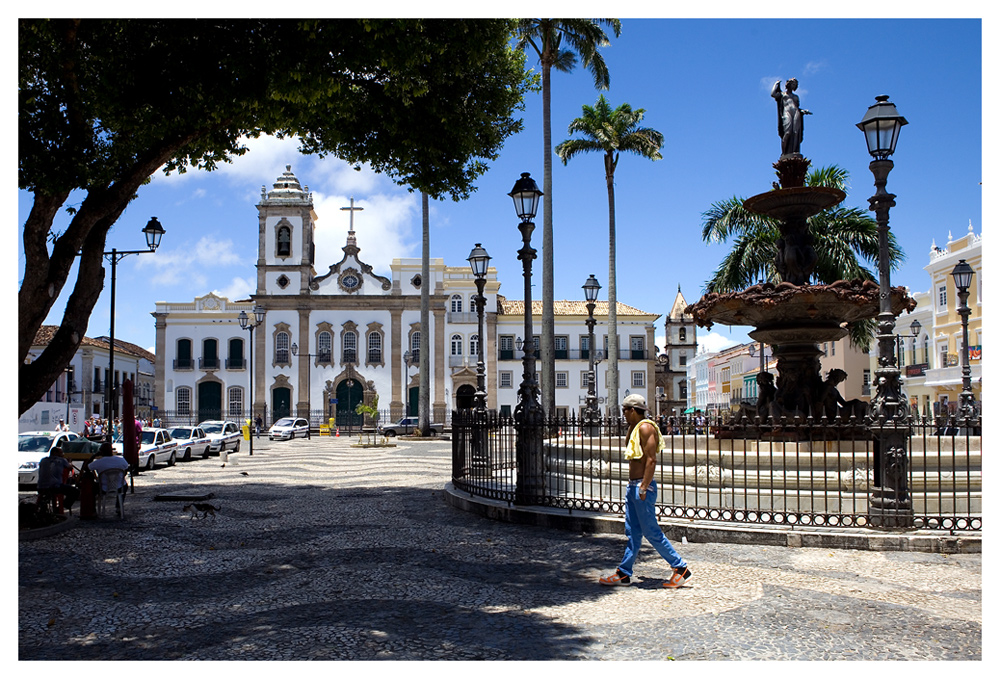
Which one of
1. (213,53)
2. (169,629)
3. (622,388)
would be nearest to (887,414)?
(169,629)

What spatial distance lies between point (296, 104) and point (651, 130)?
82.8ft

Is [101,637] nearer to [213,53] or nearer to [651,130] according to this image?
[213,53]

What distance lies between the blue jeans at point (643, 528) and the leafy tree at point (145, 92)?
5120 mm

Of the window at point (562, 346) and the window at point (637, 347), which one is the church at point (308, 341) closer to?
the window at point (562, 346)

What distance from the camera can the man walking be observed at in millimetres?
6324

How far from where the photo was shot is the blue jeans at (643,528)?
248 inches

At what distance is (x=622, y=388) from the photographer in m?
58.7

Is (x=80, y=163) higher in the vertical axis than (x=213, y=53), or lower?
lower

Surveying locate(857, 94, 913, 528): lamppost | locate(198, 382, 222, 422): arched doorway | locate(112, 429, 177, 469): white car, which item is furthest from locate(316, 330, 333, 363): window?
locate(857, 94, 913, 528): lamppost

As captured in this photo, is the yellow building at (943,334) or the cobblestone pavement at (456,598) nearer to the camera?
the cobblestone pavement at (456,598)

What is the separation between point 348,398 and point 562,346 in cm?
1654

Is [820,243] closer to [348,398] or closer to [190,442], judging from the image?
[190,442]

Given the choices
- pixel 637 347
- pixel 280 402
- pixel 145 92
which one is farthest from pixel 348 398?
pixel 145 92

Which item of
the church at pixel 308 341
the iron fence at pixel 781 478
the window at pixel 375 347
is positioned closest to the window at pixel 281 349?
the church at pixel 308 341
